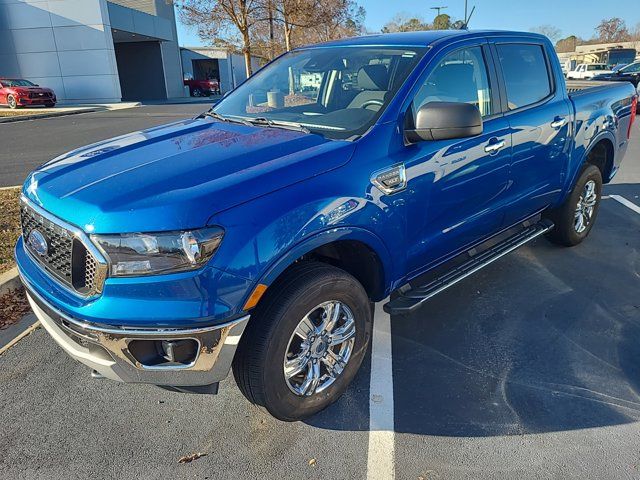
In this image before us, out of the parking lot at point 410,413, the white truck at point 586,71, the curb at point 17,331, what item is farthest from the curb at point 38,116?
the white truck at point 586,71

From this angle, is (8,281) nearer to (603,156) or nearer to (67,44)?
(603,156)

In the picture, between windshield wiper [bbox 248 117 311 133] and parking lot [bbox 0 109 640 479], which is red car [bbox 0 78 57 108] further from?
windshield wiper [bbox 248 117 311 133]

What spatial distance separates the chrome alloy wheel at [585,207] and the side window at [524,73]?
123cm

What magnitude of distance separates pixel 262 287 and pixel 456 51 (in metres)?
2.17

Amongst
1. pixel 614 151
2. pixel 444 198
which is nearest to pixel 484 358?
pixel 444 198

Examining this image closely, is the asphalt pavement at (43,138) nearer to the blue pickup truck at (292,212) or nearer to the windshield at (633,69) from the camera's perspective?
the blue pickup truck at (292,212)

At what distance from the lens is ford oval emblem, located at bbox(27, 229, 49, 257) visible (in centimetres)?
245

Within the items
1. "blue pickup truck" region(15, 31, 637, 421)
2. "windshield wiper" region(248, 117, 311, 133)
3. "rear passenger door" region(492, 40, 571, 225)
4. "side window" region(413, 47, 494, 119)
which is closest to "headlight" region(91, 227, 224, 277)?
"blue pickup truck" region(15, 31, 637, 421)

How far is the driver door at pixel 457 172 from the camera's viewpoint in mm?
2916

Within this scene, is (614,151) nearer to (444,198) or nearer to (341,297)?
(444,198)

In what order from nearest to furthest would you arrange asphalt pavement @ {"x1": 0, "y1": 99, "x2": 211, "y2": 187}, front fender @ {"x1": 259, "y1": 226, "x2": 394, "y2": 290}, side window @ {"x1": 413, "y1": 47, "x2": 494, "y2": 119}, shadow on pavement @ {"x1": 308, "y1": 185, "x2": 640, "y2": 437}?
→ 1. front fender @ {"x1": 259, "y1": 226, "x2": 394, "y2": 290}
2. shadow on pavement @ {"x1": 308, "y1": 185, "x2": 640, "y2": 437}
3. side window @ {"x1": 413, "y1": 47, "x2": 494, "y2": 119}
4. asphalt pavement @ {"x1": 0, "y1": 99, "x2": 211, "y2": 187}

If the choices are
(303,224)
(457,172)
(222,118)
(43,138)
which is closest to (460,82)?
(457,172)

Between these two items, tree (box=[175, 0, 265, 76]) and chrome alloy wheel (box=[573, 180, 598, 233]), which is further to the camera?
tree (box=[175, 0, 265, 76])

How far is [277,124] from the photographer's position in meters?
3.12
